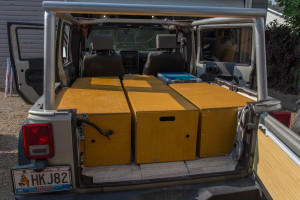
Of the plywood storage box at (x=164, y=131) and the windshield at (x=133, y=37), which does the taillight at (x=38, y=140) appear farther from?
the windshield at (x=133, y=37)

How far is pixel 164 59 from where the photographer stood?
455 centimetres

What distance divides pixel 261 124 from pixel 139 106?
98cm

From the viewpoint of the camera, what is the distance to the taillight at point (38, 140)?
1.77 meters

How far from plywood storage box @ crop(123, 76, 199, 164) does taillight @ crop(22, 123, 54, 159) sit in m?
0.68

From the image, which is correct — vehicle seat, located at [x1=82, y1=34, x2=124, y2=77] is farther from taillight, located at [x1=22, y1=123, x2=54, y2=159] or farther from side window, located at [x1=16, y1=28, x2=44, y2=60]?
side window, located at [x1=16, y1=28, x2=44, y2=60]

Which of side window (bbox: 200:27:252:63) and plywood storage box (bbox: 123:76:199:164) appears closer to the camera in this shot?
plywood storage box (bbox: 123:76:199:164)

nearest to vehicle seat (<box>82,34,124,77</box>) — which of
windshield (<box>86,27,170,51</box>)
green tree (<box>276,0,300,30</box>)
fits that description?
windshield (<box>86,27,170,51</box>)

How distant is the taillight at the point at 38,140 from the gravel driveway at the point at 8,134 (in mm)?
1693

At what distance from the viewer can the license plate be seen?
1835 mm

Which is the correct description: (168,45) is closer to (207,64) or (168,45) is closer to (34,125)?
(207,64)

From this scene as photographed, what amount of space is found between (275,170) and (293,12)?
8091 mm

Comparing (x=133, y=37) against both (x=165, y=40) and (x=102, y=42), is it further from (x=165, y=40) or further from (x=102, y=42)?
(x=102, y=42)

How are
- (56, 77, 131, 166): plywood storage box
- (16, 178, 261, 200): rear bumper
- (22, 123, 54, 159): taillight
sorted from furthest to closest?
(56, 77, 131, 166): plywood storage box < (16, 178, 261, 200): rear bumper < (22, 123, 54, 159): taillight

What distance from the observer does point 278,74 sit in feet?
29.6
